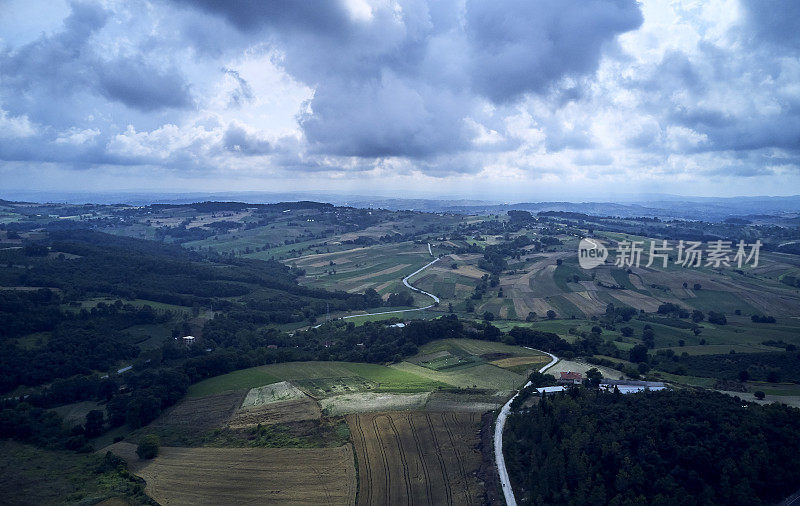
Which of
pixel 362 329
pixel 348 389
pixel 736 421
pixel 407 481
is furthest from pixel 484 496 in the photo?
pixel 362 329

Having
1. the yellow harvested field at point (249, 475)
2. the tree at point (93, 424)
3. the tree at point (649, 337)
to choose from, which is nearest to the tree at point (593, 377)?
the tree at point (649, 337)

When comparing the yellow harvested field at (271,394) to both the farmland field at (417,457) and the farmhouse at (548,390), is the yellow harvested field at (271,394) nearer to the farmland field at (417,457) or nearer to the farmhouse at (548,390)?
the farmland field at (417,457)

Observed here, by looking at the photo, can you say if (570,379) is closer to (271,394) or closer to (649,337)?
(649,337)

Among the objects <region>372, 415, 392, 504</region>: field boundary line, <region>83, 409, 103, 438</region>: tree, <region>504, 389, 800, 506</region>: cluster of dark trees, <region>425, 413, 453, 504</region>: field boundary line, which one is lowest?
<region>83, 409, 103, 438</region>: tree

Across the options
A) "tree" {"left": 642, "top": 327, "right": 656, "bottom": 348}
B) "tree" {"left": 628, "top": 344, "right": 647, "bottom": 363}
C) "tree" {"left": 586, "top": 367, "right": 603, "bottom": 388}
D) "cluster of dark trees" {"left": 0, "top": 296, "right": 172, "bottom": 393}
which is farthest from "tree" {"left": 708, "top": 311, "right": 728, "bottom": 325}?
"cluster of dark trees" {"left": 0, "top": 296, "right": 172, "bottom": 393}

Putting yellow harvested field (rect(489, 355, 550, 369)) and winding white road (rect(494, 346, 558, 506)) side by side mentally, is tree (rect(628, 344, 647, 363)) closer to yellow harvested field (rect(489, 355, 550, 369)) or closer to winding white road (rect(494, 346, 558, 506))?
yellow harvested field (rect(489, 355, 550, 369))

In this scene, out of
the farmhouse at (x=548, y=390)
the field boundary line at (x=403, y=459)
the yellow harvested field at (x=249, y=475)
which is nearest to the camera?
the yellow harvested field at (x=249, y=475)
